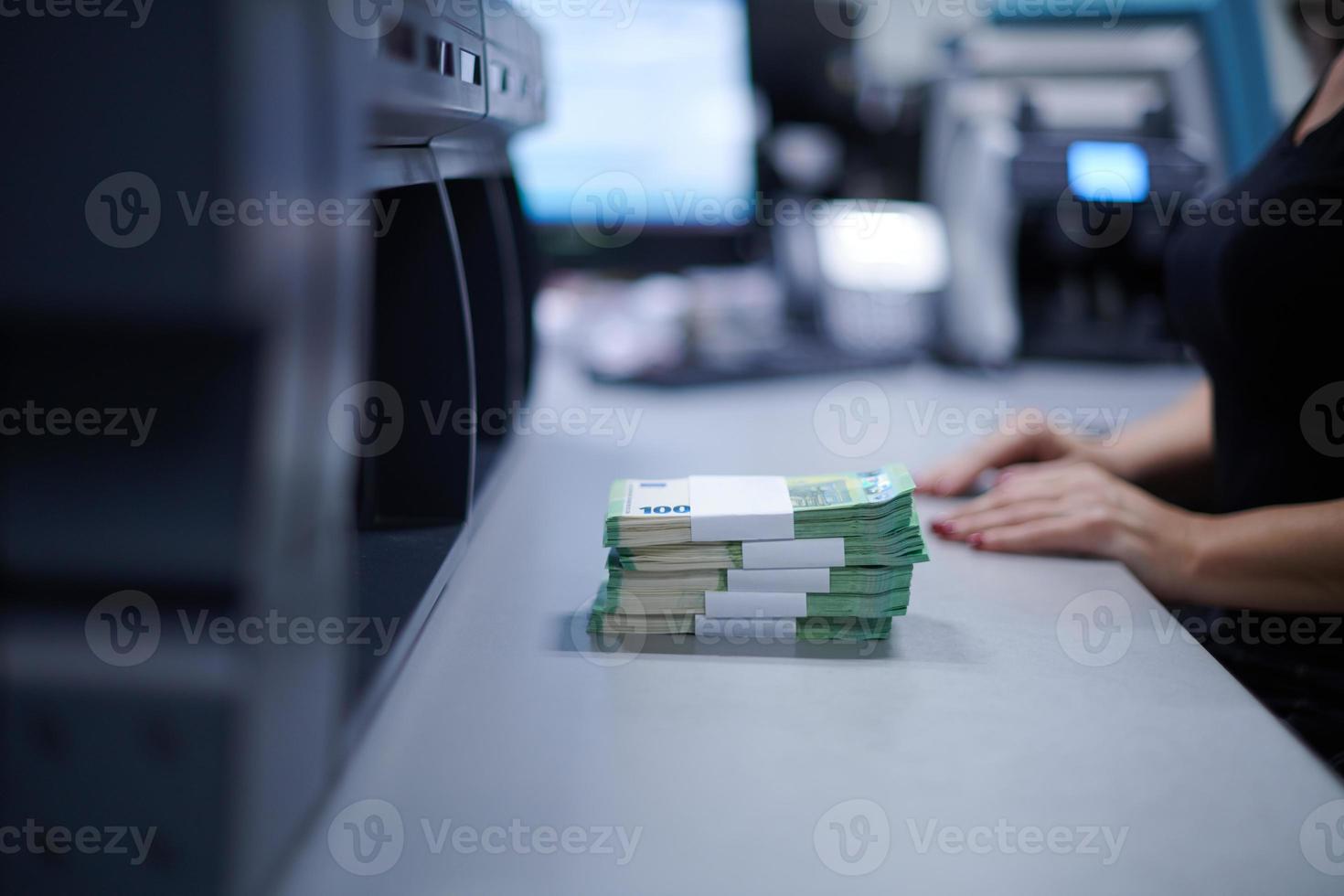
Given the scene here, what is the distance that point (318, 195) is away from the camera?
39 centimetres

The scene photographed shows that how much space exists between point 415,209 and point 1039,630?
561 mm

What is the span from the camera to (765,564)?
68 cm

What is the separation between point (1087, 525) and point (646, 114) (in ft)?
4.32

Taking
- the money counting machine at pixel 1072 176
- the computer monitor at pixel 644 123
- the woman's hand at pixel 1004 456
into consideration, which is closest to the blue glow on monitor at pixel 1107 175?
the money counting machine at pixel 1072 176

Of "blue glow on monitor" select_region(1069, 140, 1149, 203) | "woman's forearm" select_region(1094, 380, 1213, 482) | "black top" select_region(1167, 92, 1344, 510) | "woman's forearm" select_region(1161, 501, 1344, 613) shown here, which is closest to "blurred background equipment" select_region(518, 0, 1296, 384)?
"blue glow on monitor" select_region(1069, 140, 1149, 203)

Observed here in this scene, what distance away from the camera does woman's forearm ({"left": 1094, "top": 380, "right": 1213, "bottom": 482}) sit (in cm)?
117

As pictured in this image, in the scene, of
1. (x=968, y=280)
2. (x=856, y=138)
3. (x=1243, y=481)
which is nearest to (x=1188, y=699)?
(x=1243, y=481)

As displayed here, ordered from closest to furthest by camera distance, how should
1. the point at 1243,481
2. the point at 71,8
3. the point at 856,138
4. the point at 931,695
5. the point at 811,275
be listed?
the point at 71,8
the point at 931,695
the point at 1243,481
the point at 811,275
the point at 856,138

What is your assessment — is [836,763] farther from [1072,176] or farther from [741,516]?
[1072,176]

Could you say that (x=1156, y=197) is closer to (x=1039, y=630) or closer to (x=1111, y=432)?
(x=1111, y=432)

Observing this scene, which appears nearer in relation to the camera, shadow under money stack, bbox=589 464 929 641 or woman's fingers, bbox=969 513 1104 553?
shadow under money stack, bbox=589 464 929 641

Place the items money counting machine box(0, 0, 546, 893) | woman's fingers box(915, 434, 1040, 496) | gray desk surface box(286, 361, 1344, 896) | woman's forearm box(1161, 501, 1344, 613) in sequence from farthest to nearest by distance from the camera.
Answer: woman's fingers box(915, 434, 1040, 496) < woman's forearm box(1161, 501, 1344, 613) < gray desk surface box(286, 361, 1344, 896) < money counting machine box(0, 0, 546, 893)

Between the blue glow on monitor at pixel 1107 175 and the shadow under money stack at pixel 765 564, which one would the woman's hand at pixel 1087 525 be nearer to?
the shadow under money stack at pixel 765 564

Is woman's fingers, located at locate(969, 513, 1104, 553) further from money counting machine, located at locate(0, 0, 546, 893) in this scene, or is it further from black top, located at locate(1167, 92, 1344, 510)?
money counting machine, located at locate(0, 0, 546, 893)
